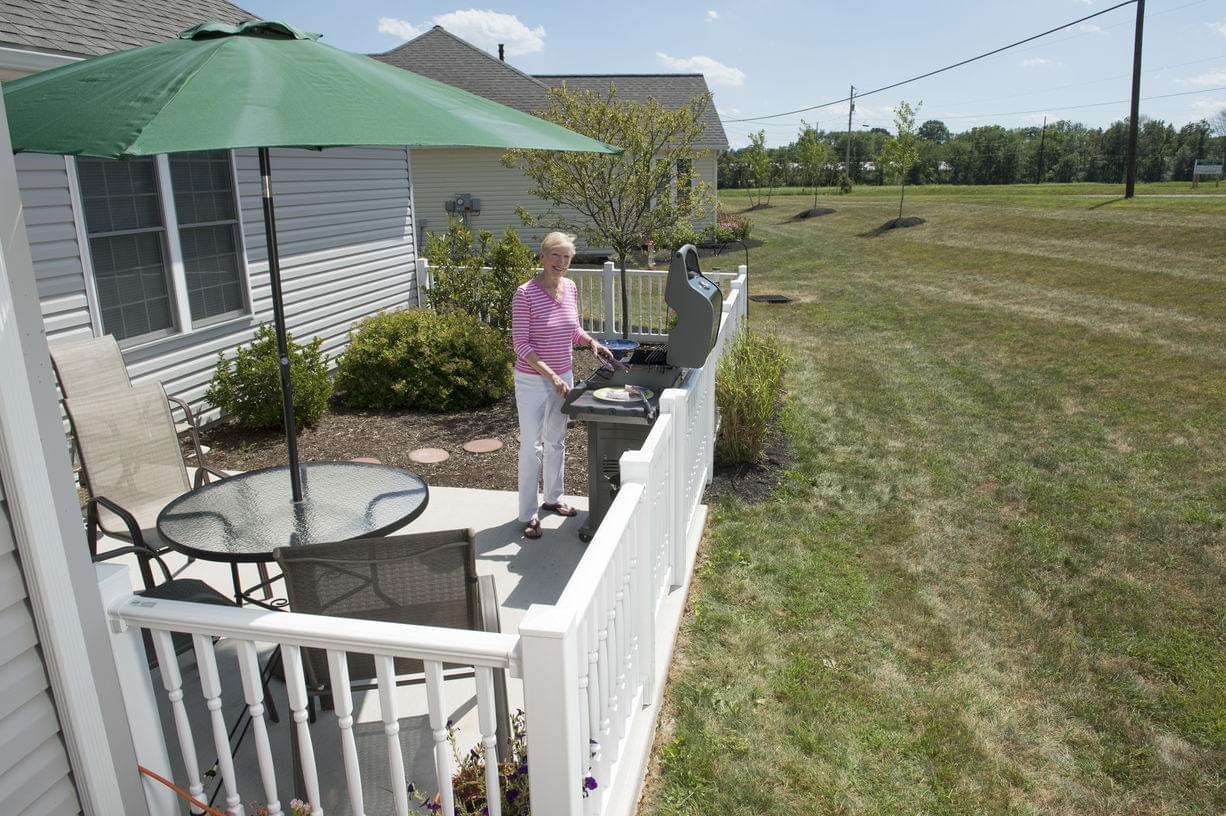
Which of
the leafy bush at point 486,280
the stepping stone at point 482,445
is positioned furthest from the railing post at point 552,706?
the leafy bush at point 486,280

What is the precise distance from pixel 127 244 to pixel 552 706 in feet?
19.9

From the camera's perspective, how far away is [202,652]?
Answer: 209 cm

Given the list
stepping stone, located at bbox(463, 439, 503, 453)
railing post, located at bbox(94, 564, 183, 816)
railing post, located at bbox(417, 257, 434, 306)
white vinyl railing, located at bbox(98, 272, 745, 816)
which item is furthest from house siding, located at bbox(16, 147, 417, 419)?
white vinyl railing, located at bbox(98, 272, 745, 816)

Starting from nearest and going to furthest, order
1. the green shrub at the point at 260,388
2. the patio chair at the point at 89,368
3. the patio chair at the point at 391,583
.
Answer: the patio chair at the point at 391,583
the patio chair at the point at 89,368
the green shrub at the point at 260,388

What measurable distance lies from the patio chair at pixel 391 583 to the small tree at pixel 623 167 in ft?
24.9

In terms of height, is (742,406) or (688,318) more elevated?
(688,318)

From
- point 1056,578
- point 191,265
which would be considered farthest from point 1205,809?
point 191,265

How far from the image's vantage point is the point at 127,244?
20.7 ft

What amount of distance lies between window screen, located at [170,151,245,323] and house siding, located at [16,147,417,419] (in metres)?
0.12

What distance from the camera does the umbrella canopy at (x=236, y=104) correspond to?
2309 mm

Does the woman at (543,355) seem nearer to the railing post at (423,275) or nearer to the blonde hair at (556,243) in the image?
the blonde hair at (556,243)

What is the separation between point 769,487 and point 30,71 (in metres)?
5.85

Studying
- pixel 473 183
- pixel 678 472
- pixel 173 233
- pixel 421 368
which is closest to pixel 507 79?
pixel 473 183

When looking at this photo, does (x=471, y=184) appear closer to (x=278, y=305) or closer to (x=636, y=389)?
(x=636, y=389)
